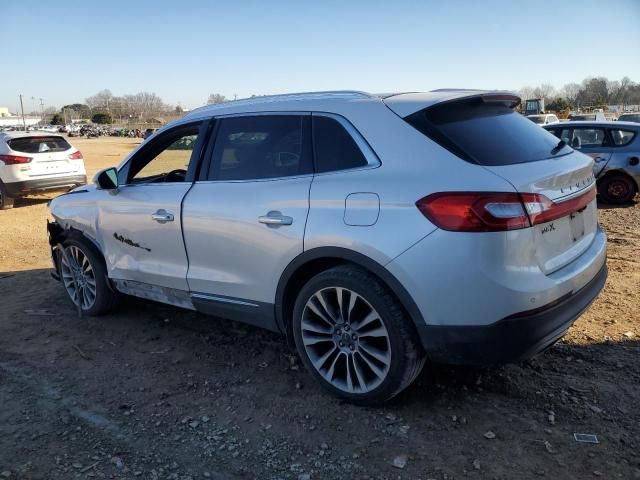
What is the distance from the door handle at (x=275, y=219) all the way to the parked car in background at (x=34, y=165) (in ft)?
32.5

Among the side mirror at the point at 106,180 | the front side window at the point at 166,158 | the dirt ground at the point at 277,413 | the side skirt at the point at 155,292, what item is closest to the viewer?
the dirt ground at the point at 277,413

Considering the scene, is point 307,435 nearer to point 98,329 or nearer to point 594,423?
point 594,423

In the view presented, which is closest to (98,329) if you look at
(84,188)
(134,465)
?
(84,188)

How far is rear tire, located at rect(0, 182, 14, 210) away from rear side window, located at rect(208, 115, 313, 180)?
950 cm

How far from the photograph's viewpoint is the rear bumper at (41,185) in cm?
1141

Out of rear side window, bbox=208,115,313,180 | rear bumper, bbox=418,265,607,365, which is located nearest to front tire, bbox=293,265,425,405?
rear bumper, bbox=418,265,607,365

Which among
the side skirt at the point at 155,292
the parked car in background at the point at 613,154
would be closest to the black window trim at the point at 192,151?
the side skirt at the point at 155,292

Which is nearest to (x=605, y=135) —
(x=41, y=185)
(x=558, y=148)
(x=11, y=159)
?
(x=558, y=148)

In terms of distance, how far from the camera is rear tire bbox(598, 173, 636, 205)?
985 centimetres

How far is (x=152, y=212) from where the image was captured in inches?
165

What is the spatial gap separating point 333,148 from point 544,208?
124 cm

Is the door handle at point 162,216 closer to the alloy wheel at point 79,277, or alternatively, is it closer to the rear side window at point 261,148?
the rear side window at point 261,148

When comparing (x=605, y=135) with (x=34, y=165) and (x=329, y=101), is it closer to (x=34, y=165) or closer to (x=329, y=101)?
(x=329, y=101)

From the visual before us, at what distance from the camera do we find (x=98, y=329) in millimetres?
4762
